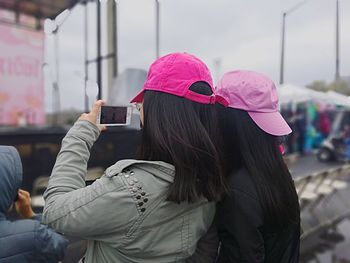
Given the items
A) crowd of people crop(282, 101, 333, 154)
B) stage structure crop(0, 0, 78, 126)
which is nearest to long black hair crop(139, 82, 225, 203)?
stage structure crop(0, 0, 78, 126)

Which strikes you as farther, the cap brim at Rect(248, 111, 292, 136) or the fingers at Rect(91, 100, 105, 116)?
the cap brim at Rect(248, 111, 292, 136)

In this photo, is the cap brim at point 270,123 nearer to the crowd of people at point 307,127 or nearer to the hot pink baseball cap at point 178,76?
the hot pink baseball cap at point 178,76

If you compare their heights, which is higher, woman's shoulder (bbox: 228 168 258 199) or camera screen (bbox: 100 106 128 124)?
camera screen (bbox: 100 106 128 124)

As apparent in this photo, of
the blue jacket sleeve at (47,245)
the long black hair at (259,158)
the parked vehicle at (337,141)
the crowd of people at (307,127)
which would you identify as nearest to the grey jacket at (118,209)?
the long black hair at (259,158)

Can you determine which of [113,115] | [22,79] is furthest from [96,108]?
[22,79]

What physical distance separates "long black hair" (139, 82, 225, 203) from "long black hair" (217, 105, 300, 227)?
0.19m

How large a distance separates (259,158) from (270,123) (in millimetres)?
109

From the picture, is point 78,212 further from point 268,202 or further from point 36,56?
point 36,56

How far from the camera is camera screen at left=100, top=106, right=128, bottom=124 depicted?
1030 mm


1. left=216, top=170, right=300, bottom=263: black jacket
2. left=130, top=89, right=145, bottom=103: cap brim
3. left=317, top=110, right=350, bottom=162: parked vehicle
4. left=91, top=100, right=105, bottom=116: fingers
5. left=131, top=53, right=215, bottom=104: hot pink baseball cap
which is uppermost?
left=131, top=53, right=215, bottom=104: hot pink baseball cap

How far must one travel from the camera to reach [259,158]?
1.12 metres

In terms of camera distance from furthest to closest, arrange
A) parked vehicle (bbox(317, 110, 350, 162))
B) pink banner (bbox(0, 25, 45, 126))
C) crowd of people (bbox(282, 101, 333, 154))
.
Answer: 1. crowd of people (bbox(282, 101, 333, 154))
2. parked vehicle (bbox(317, 110, 350, 162))
3. pink banner (bbox(0, 25, 45, 126))

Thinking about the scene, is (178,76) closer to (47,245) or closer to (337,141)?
(47,245)

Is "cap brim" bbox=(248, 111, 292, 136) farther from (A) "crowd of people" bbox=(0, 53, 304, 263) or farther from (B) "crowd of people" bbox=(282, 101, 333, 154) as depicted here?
(B) "crowd of people" bbox=(282, 101, 333, 154)
